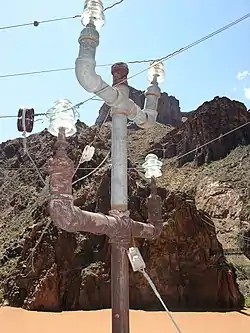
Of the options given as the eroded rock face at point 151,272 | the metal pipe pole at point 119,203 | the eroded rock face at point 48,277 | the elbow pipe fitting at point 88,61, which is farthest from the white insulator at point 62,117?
the eroded rock face at point 151,272

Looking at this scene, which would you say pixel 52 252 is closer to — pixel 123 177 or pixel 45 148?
pixel 123 177

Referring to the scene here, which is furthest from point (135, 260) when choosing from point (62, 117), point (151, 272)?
point (151, 272)

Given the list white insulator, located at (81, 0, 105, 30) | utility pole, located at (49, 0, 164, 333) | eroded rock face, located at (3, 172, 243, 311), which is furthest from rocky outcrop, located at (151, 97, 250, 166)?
white insulator, located at (81, 0, 105, 30)

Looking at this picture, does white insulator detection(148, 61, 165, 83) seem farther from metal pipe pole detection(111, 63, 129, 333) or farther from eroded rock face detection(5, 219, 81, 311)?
eroded rock face detection(5, 219, 81, 311)

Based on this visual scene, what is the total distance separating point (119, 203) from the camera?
2.79m

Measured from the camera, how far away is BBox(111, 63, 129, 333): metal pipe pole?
254cm

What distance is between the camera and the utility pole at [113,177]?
7.66 feet

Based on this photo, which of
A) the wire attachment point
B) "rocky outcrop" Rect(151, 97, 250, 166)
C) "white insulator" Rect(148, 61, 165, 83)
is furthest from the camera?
"rocky outcrop" Rect(151, 97, 250, 166)

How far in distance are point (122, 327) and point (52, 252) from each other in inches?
570

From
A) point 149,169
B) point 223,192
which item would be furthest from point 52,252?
point 223,192

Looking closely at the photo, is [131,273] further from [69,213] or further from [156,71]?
[69,213]

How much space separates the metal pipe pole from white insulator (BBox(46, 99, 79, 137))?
0.40 metres

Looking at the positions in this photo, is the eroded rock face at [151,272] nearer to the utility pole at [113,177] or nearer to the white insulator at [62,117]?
the utility pole at [113,177]

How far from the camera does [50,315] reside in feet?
47.1
